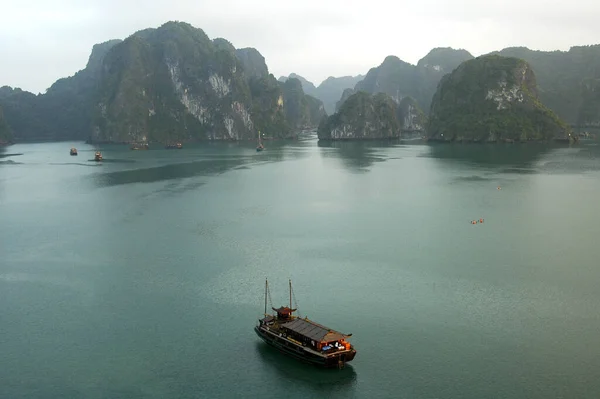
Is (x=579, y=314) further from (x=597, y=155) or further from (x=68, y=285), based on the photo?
(x=597, y=155)

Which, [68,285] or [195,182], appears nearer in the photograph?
[68,285]

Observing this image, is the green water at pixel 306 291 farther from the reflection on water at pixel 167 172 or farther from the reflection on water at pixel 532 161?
the reflection on water at pixel 532 161

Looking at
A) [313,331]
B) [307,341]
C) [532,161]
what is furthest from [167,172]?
[307,341]

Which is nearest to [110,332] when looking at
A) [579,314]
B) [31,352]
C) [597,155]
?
[31,352]

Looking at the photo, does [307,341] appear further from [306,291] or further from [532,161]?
[532,161]

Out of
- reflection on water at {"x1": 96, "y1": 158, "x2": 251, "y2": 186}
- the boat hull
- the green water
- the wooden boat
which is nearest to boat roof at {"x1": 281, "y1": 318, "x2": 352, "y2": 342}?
the wooden boat

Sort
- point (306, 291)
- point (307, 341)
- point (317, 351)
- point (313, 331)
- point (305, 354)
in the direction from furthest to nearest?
point (306, 291) < point (313, 331) < point (307, 341) < point (305, 354) < point (317, 351)
